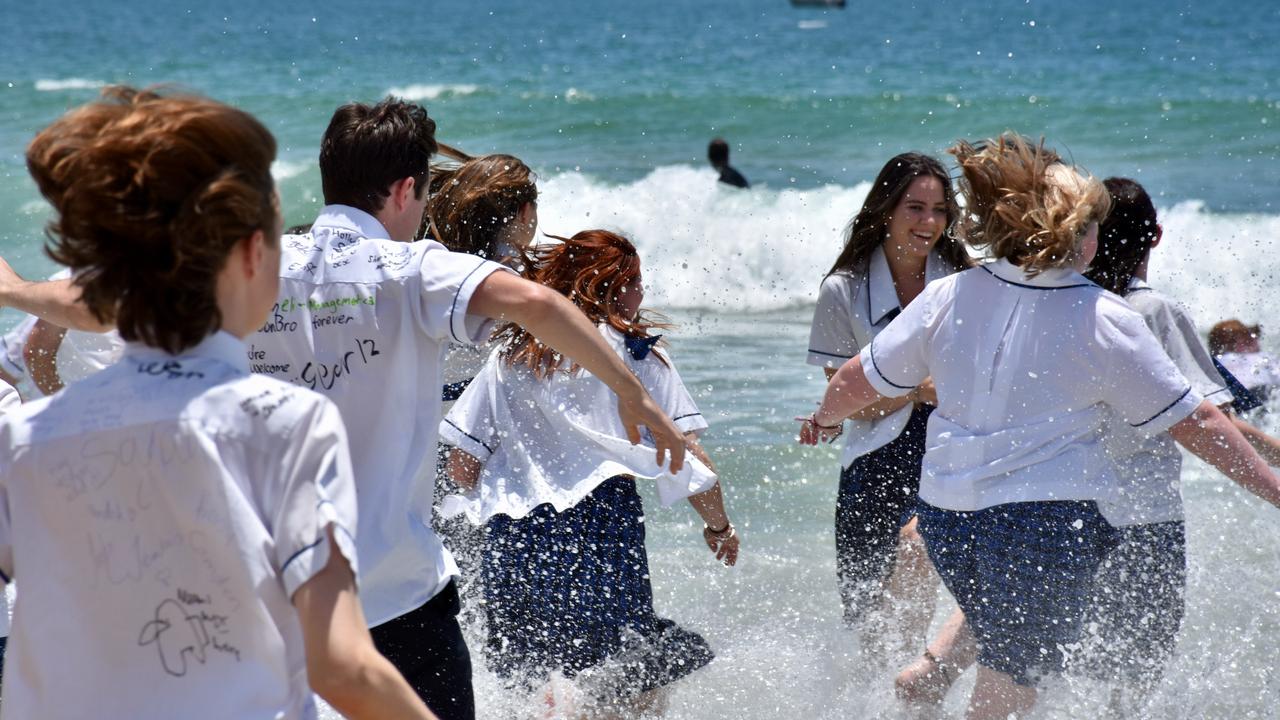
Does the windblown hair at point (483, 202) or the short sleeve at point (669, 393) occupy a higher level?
the windblown hair at point (483, 202)

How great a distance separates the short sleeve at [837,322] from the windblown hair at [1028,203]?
113 centimetres

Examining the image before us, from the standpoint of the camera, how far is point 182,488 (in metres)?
1.68

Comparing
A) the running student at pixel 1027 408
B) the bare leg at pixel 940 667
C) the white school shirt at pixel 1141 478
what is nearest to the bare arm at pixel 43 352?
the running student at pixel 1027 408

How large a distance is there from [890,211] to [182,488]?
11.0ft

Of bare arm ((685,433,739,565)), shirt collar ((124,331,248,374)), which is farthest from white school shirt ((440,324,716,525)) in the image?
shirt collar ((124,331,248,374))

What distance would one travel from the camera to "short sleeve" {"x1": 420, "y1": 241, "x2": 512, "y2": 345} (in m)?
2.62

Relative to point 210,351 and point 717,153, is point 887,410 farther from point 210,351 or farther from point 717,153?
point 717,153

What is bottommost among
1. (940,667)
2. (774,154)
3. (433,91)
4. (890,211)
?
(433,91)

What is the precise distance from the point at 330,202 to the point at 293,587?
1.43 metres

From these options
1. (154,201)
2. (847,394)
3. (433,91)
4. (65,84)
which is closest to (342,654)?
(154,201)

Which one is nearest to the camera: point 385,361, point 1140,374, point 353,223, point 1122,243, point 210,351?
point 210,351

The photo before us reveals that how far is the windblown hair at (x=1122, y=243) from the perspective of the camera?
157 inches

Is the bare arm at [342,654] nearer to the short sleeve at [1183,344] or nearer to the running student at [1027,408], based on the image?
the running student at [1027,408]

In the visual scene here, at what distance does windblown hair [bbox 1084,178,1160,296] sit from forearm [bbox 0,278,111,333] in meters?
2.64
